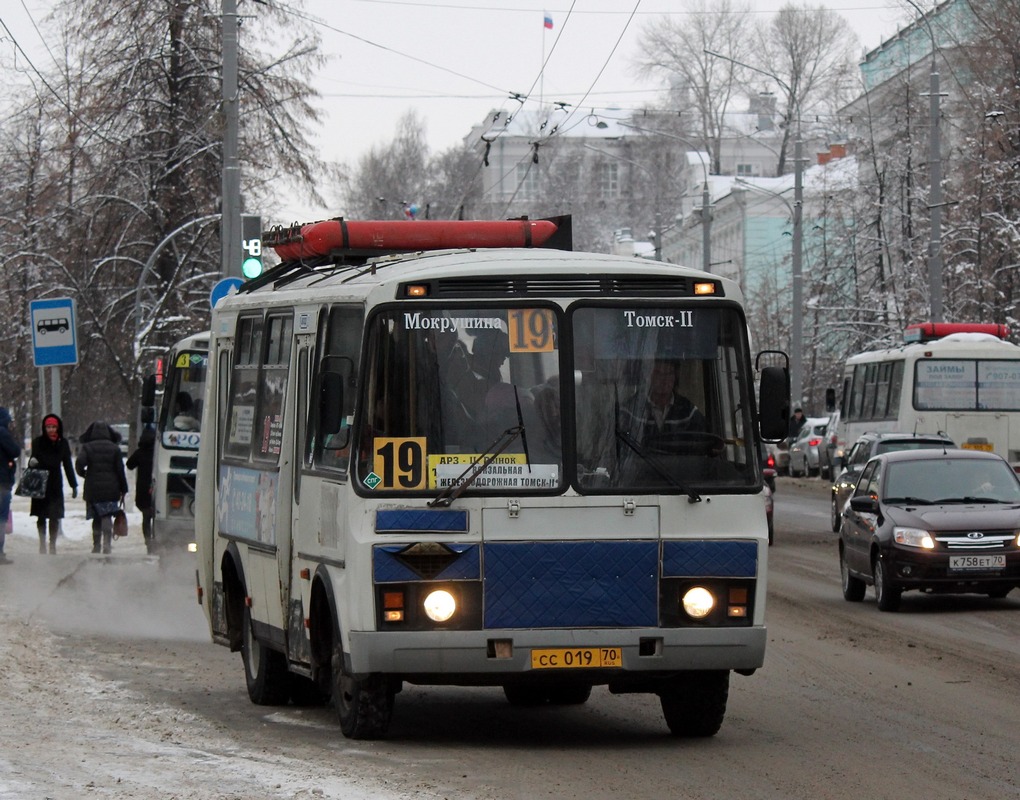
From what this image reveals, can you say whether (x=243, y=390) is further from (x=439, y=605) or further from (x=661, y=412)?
(x=661, y=412)

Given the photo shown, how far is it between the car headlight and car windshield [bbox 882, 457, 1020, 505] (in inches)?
24.4

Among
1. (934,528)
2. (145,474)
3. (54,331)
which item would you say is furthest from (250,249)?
(934,528)

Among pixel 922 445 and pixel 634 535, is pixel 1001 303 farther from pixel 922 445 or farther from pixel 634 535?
pixel 634 535

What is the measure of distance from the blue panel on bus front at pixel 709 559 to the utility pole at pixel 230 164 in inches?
644

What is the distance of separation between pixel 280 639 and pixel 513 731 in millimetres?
1457

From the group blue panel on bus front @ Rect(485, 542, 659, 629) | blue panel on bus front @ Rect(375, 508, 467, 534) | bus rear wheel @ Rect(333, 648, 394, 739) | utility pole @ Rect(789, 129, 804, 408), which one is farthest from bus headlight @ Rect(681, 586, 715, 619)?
utility pole @ Rect(789, 129, 804, 408)

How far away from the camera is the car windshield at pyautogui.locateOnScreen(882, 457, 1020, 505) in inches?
710

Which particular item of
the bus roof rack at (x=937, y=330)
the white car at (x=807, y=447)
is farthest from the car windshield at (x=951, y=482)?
the white car at (x=807, y=447)

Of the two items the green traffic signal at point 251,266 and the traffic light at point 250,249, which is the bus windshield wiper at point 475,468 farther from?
the green traffic signal at point 251,266

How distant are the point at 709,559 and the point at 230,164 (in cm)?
1731

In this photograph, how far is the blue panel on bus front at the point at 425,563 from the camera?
9.16m

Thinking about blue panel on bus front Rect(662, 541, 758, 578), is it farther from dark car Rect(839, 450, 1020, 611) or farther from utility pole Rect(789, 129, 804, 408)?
utility pole Rect(789, 129, 804, 408)

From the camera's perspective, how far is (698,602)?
9.38m

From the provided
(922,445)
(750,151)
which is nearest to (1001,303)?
(922,445)
